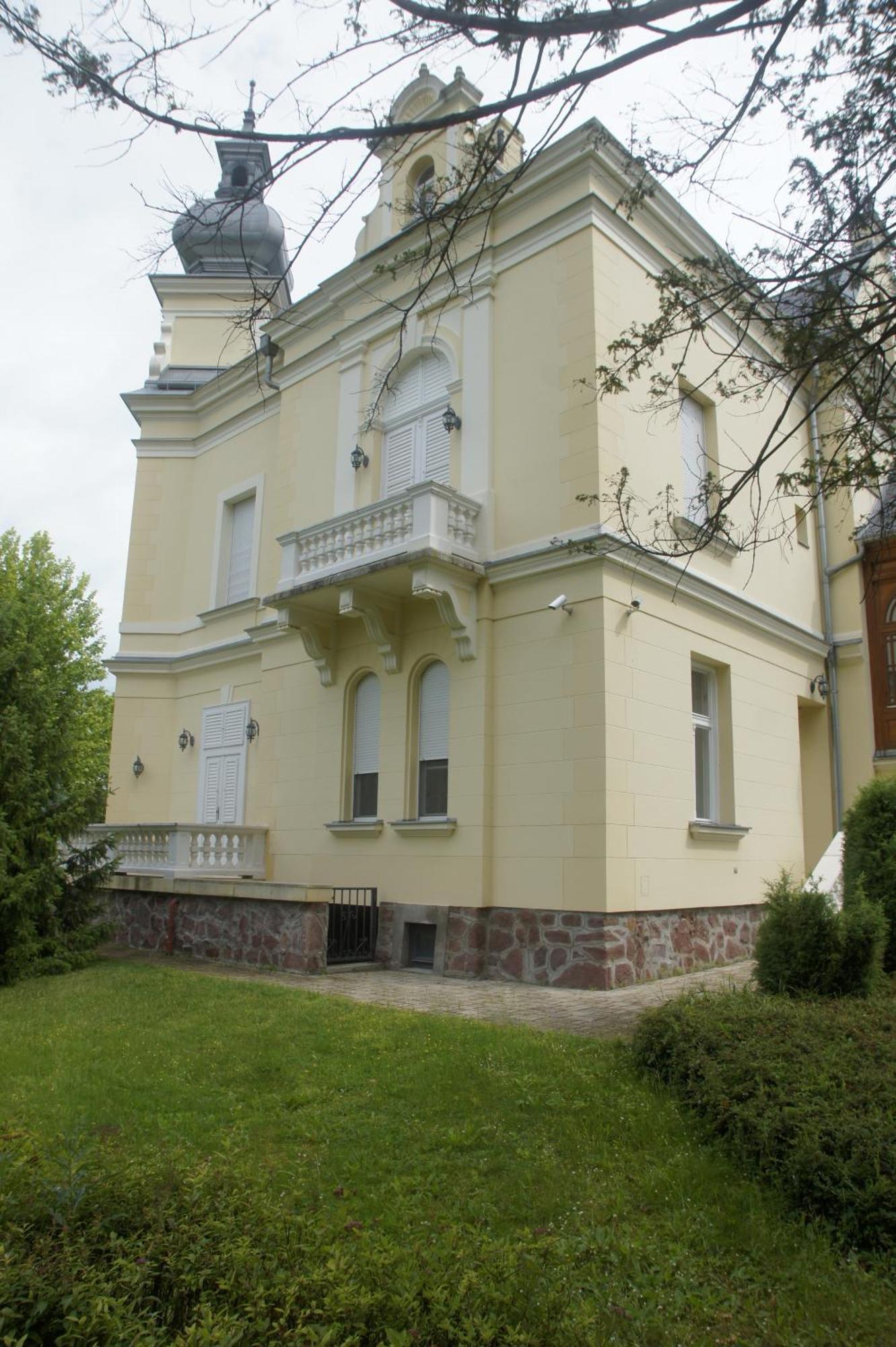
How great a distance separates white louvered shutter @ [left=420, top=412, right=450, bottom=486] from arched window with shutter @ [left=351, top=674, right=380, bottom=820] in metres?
2.90

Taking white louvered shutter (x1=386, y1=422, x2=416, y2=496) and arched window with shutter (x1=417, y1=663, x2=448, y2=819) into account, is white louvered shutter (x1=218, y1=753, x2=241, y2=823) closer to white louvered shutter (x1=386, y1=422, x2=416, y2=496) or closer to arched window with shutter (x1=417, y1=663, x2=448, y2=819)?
arched window with shutter (x1=417, y1=663, x2=448, y2=819)

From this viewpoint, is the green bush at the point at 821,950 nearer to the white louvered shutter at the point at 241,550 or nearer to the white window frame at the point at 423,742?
the white window frame at the point at 423,742

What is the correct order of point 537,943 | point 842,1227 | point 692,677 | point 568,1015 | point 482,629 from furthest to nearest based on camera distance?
point 692,677 → point 482,629 → point 537,943 → point 568,1015 → point 842,1227

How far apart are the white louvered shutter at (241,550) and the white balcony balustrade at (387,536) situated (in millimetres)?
4157

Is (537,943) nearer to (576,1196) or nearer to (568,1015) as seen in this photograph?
(568,1015)

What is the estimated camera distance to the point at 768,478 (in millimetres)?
15766

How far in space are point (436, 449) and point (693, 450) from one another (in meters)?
3.70

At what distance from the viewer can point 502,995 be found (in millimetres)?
9938

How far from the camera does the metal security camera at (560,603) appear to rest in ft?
37.1

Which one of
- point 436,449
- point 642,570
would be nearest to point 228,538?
point 436,449

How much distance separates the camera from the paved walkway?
27.5 feet

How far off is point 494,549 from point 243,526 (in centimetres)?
731

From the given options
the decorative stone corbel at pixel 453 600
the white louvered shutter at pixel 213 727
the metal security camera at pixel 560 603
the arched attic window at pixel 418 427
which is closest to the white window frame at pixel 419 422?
the arched attic window at pixel 418 427

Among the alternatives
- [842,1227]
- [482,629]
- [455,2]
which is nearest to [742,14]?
[455,2]
